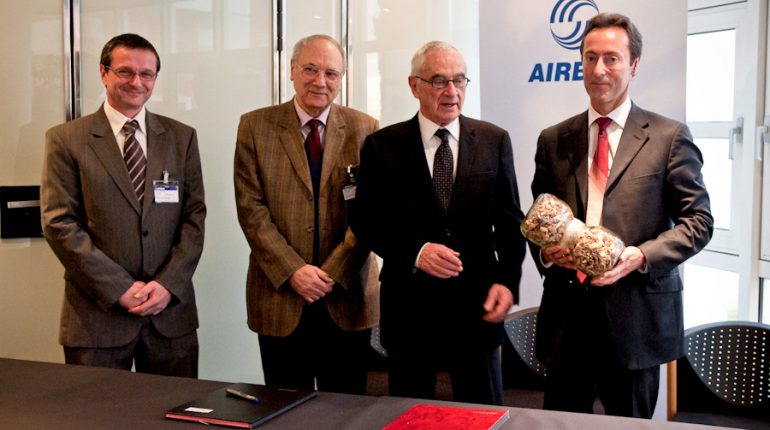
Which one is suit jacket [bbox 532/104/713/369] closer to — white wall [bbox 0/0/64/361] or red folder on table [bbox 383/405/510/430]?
red folder on table [bbox 383/405/510/430]

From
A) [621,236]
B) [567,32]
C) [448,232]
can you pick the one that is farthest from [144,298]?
[567,32]

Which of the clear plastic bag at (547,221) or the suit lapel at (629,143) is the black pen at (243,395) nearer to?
the clear plastic bag at (547,221)

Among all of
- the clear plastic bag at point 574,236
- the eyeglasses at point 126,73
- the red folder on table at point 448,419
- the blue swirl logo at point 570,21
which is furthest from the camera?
the blue swirl logo at point 570,21

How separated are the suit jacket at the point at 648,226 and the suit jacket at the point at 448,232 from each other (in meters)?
0.29

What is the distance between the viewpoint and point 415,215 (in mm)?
3090

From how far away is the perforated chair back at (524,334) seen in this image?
141 inches

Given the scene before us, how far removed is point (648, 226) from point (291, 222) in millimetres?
1443

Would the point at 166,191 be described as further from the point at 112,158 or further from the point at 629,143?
the point at 629,143

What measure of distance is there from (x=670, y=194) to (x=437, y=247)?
2.75 ft

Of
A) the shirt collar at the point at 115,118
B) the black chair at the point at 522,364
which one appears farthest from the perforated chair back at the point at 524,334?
the shirt collar at the point at 115,118

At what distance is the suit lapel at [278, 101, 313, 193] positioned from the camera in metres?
3.39

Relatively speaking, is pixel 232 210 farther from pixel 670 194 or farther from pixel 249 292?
pixel 670 194

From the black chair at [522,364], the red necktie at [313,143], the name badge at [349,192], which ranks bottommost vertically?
the black chair at [522,364]

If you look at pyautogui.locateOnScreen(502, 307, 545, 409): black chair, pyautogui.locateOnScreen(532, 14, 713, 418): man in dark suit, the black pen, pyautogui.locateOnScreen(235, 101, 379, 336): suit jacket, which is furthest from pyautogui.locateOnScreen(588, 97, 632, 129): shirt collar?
the black pen
